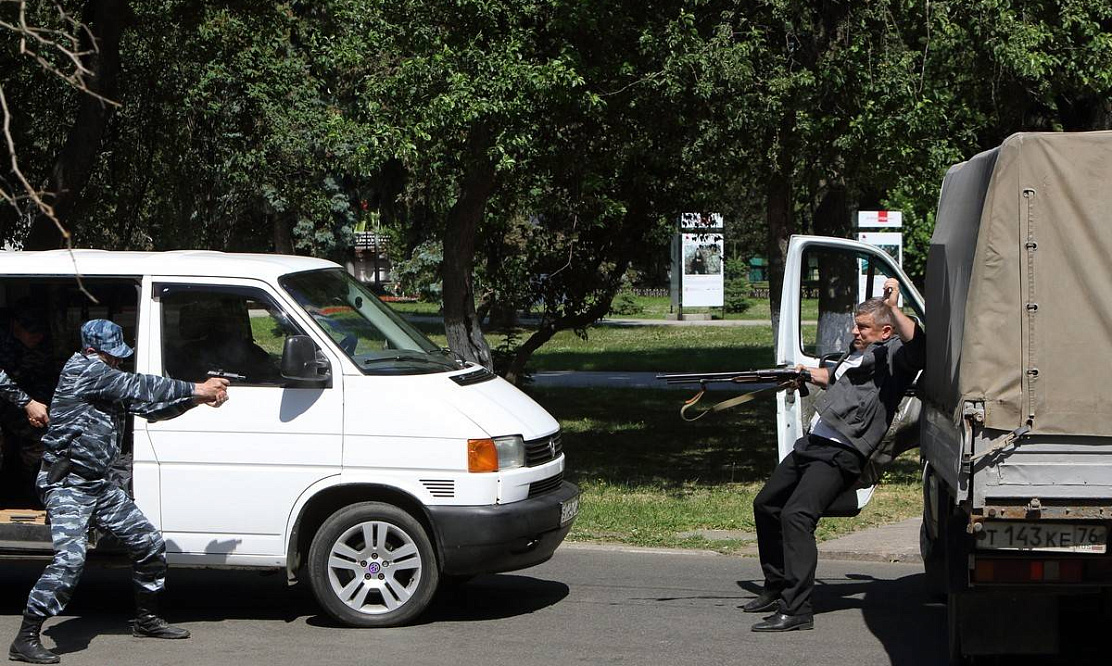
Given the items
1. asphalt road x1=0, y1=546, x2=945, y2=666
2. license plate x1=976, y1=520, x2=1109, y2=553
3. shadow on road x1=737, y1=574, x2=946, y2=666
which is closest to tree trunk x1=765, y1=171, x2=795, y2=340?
asphalt road x1=0, y1=546, x2=945, y2=666

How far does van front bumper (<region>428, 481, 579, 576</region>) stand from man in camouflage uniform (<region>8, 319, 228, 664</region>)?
4.98ft

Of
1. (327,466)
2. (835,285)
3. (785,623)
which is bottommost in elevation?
(785,623)

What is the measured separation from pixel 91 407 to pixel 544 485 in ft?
8.16

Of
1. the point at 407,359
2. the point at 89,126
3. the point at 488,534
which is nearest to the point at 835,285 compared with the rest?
the point at 407,359

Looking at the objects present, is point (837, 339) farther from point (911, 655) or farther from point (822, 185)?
point (911, 655)

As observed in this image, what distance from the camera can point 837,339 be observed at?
1387cm

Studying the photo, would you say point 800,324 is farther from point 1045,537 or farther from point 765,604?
point 1045,537

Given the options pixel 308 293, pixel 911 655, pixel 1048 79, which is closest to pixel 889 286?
pixel 911 655

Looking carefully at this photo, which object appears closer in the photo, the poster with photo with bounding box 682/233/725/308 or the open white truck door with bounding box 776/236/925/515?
the open white truck door with bounding box 776/236/925/515

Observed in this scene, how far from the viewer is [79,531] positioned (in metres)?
6.84

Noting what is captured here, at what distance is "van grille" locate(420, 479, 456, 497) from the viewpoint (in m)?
7.25

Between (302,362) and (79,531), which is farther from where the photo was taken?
(302,362)

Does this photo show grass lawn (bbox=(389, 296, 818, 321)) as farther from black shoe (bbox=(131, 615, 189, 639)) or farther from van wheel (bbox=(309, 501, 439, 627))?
black shoe (bbox=(131, 615, 189, 639))

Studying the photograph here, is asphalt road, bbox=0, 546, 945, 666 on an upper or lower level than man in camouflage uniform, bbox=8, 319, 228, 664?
lower
